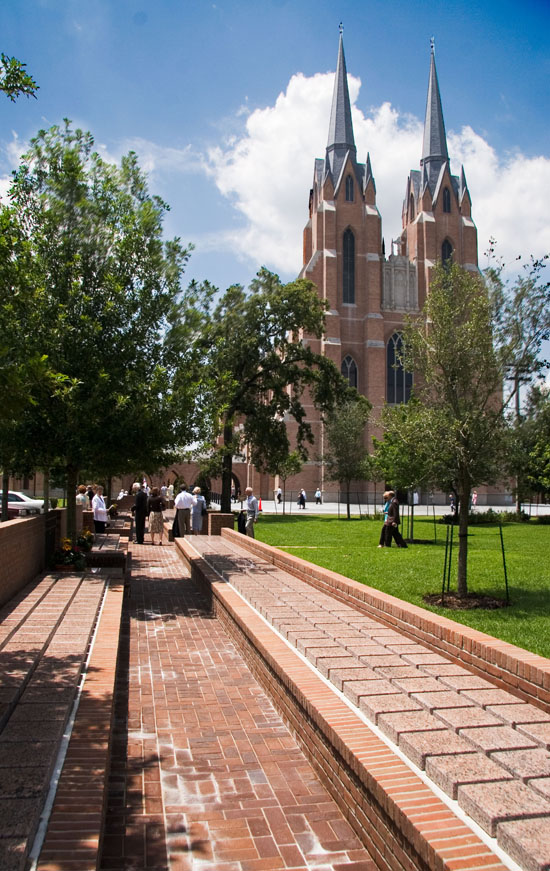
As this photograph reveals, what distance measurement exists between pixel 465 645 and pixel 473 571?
6.88 metres

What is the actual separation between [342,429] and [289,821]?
3683cm

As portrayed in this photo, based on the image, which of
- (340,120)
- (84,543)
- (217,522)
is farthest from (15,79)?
(340,120)

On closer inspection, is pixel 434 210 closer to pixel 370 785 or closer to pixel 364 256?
pixel 364 256

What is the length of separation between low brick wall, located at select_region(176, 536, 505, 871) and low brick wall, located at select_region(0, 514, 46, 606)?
3335mm

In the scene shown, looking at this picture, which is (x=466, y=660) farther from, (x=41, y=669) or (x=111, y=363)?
(x=111, y=363)

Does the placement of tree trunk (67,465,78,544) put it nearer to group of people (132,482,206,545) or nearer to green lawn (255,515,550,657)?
green lawn (255,515,550,657)

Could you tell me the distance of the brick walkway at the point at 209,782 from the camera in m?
3.17

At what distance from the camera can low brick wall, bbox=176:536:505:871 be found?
8.43ft

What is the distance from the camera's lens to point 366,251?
5903 cm

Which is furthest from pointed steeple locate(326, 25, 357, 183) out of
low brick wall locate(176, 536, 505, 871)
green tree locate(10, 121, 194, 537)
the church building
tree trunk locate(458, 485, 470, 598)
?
low brick wall locate(176, 536, 505, 871)

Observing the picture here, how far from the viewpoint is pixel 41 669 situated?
16.0 feet

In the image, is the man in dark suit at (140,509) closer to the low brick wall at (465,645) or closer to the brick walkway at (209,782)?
the low brick wall at (465,645)

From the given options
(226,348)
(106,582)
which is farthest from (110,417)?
(226,348)

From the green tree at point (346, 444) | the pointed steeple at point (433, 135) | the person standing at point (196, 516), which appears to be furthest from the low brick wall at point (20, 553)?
the pointed steeple at point (433, 135)
